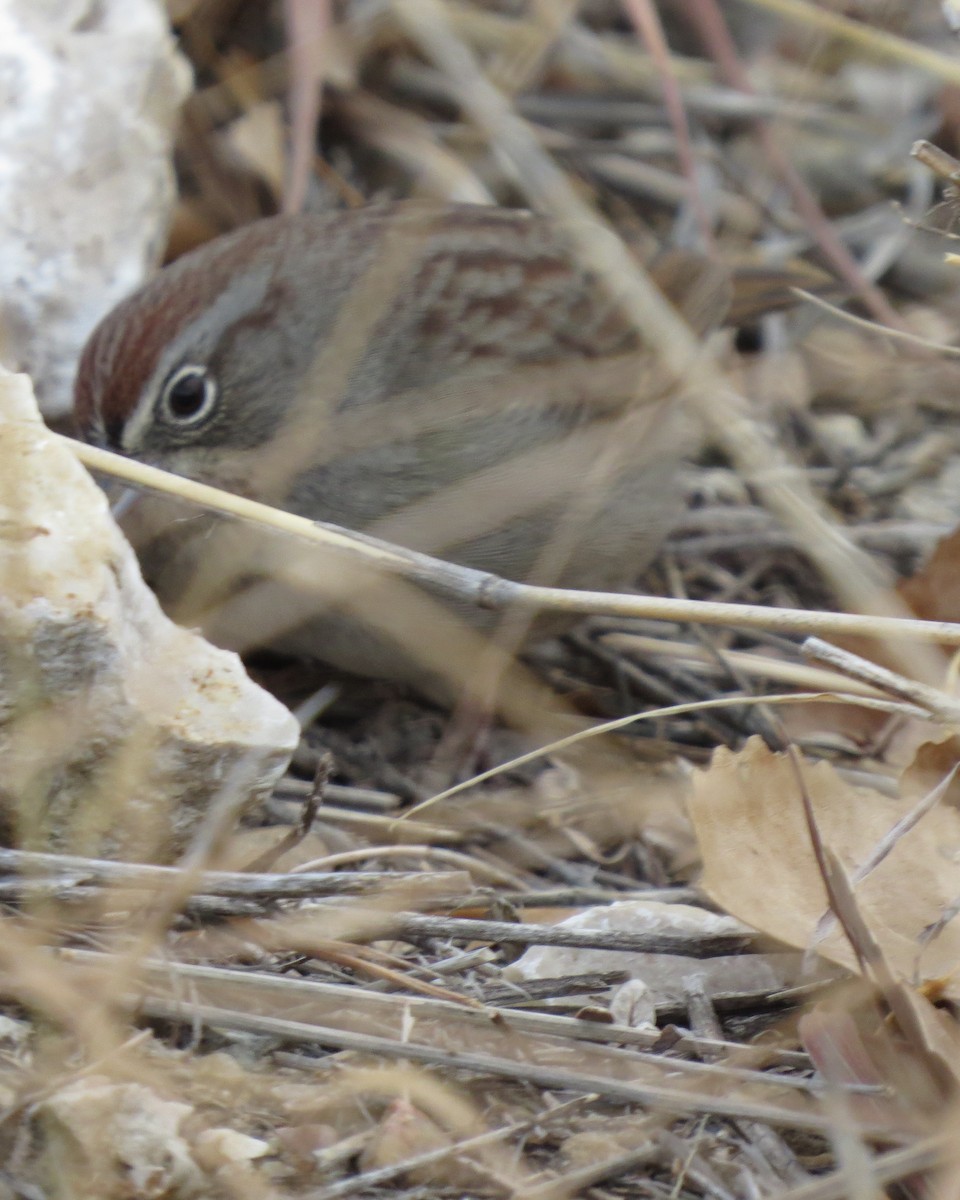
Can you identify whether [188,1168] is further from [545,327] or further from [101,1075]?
[545,327]

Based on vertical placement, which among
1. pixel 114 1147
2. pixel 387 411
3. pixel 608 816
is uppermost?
pixel 387 411

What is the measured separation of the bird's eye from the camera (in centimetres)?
263

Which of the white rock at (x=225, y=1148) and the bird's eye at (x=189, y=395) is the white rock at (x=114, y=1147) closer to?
the white rock at (x=225, y=1148)

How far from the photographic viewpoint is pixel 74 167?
285 cm

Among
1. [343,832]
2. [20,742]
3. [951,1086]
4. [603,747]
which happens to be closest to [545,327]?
[603,747]

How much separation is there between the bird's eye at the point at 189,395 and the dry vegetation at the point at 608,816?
484 mm

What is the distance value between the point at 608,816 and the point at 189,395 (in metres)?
1.02

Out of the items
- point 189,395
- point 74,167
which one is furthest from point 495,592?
point 74,167

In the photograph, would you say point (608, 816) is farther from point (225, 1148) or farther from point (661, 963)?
point (225, 1148)

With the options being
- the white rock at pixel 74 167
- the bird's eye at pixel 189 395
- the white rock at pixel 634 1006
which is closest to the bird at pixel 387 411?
the bird's eye at pixel 189 395

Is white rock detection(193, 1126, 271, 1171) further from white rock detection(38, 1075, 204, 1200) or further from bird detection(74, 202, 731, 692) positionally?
bird detection(74, 202, 731, 692)

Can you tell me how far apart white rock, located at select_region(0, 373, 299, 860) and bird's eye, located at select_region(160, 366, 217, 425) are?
73 cm

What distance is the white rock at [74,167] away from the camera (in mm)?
2736

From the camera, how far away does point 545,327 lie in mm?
3047
